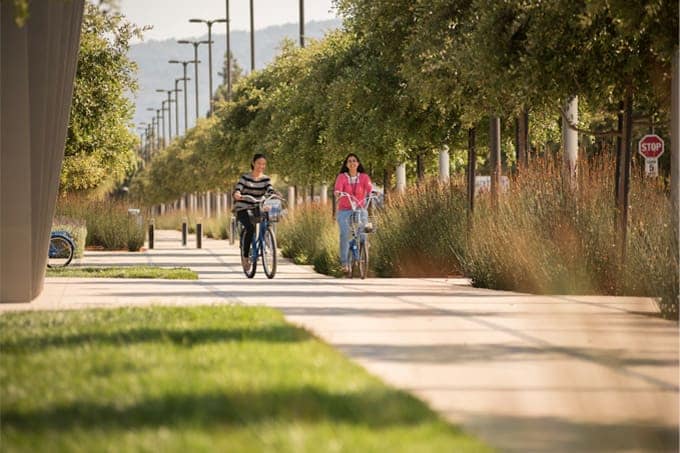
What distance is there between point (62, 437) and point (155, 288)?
1131 cm

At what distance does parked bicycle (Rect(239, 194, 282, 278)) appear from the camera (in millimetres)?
20594

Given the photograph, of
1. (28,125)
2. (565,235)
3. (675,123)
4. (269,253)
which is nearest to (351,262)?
(269,253)

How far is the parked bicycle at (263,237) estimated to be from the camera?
67.6 feet

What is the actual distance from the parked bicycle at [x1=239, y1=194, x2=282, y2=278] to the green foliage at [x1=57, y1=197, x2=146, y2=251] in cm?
2344

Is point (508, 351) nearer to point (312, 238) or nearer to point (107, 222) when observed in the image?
point (312, 238)

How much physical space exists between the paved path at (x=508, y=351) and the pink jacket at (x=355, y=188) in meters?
4.27

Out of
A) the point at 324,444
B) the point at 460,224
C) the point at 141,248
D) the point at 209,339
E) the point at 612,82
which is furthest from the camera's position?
the point at 141,248

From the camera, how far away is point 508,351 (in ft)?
31.3

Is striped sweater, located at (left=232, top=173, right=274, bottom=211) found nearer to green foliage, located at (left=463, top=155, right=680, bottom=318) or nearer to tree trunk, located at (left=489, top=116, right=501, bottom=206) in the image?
tree trunk, located at (left=489, top=116, right=501, bottom=206)

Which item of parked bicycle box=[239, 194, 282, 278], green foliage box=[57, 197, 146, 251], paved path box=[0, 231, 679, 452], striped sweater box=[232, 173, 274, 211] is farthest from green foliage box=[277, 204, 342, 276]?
paved path box=[0, 231, 679, 452]

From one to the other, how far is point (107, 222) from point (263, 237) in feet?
83.3

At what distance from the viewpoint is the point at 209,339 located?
31.2 feet

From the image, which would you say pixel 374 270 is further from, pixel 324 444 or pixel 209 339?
pixel 324 444

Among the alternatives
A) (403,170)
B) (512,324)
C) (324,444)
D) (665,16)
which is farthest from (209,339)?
(403,170)
